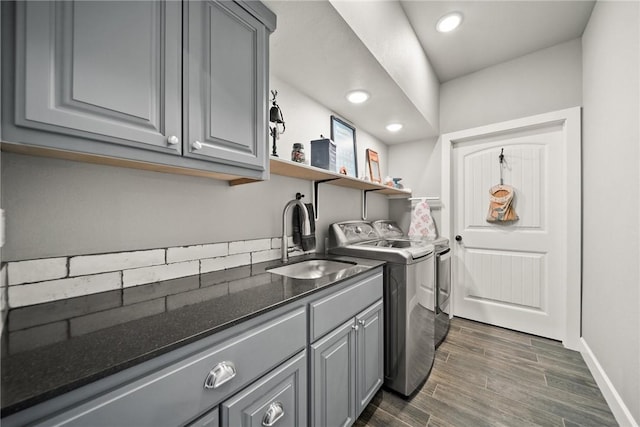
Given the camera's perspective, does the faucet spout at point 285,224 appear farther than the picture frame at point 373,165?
No

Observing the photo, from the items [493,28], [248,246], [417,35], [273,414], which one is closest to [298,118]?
[248,246]

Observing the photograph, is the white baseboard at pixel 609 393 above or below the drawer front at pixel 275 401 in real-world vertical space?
below

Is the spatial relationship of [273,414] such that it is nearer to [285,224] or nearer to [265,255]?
[265,255]

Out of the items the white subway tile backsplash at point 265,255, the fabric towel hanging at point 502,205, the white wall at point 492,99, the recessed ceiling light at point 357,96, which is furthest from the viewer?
the fabric towel hanging at point 502,205

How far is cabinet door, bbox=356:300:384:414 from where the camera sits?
4.28 feet

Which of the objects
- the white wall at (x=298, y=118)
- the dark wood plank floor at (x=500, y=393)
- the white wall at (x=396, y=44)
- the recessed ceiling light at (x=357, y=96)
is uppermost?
the white wall at (x=396, y=44)

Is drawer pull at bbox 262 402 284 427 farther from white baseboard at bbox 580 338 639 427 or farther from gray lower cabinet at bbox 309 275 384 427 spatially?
white baseboard at bbox 580 338 639 427

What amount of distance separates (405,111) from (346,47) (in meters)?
1.04

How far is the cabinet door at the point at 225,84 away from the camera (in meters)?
0.90

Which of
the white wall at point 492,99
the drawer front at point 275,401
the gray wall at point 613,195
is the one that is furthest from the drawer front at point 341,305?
the white wall at point 492,99

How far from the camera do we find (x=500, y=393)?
1588 mm

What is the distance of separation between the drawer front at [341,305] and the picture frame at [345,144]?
1.09 meters

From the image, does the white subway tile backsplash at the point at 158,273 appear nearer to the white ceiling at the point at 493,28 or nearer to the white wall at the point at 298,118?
the white wall at the point at 298,118

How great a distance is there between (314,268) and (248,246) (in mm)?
491
